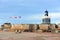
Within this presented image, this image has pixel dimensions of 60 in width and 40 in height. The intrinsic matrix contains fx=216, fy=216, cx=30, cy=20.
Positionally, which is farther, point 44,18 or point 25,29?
point 44,18

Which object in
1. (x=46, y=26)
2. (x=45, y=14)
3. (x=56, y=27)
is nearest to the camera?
(x=46, y=26)

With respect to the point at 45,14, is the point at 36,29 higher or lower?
lower

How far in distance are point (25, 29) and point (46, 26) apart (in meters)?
6.88

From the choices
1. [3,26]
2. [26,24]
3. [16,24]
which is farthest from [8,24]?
[26,24]

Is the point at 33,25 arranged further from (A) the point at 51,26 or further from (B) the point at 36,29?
(A) the point at 51,26

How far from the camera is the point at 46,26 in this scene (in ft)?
219

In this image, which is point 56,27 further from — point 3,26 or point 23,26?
point 3,26

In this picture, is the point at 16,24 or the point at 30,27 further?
the point at 16,24

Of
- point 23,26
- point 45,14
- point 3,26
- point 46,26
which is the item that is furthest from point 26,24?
point 3,26

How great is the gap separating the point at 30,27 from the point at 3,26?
21057 mm

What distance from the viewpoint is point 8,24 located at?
85625 millimetres

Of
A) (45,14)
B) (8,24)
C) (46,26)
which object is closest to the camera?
(46,26)

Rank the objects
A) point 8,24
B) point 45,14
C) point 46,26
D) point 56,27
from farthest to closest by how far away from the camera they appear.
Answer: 1. point 8,24
2. point 45,14
3. point 56,27
4. point 46,26

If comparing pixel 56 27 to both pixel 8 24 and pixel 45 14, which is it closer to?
pixel 45 14
